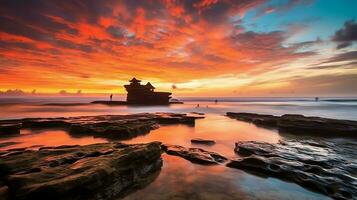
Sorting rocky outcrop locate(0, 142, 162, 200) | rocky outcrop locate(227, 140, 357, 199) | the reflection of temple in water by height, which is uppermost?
the reflection of temple in water

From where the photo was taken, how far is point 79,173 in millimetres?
6395

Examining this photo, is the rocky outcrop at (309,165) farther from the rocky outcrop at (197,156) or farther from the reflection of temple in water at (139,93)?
the reflection of temple in water at (139,93)

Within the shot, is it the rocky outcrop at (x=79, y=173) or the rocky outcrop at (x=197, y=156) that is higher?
the rocky outcrop at (x=79, y=173)

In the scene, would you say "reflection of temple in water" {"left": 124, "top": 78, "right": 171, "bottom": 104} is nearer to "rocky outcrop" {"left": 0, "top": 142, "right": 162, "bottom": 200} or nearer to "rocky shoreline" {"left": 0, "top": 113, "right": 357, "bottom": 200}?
"rocky shoreline" {"left": 0, "top": 113, "right": 357, "bottom": 200}

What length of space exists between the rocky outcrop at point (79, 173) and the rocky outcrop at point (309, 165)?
4.95 metres

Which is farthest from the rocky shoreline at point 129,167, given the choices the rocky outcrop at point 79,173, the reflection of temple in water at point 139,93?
the reflection of temple in water at point 139,93

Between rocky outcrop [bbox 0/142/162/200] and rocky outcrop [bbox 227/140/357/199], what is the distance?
16.2 ft

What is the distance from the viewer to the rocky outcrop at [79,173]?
5577mm

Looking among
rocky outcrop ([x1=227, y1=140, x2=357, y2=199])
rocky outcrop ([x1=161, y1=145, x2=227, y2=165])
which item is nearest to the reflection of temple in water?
rocky outcrop ([x1=161, y1=145, x2=227, y2=165])

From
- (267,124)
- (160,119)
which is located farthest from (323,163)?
(160,119)

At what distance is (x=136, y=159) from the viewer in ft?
28.4

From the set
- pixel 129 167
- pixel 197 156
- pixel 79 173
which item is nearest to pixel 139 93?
pixel 197 156

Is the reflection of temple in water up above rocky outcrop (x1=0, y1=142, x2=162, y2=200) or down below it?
above

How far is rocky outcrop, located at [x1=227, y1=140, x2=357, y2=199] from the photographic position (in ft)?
26.5
